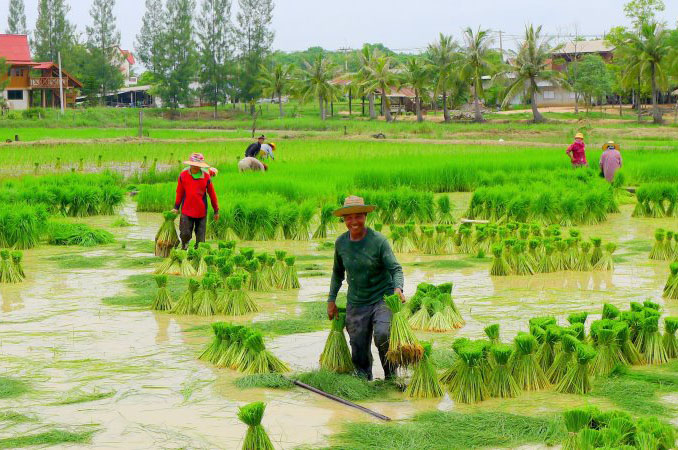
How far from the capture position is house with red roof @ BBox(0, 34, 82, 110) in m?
66.6

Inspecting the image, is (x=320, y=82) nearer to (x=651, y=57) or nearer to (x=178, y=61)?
(x=178, y=61)

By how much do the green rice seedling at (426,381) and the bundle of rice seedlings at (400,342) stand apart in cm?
5

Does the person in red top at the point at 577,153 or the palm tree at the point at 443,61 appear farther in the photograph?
the palm tree at the point at 443,61

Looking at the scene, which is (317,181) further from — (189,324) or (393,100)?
(393,100)

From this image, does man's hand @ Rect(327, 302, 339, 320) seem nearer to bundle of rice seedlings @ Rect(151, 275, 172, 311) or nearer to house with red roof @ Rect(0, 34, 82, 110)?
bundle of rice seedlings @ Rect(151, 275, 172, 311)

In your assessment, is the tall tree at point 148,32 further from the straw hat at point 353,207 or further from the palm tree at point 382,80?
the straw hat at point 353,207

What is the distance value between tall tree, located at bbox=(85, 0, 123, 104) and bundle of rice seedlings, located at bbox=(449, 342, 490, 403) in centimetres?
7222

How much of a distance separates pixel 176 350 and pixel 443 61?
57.8 m

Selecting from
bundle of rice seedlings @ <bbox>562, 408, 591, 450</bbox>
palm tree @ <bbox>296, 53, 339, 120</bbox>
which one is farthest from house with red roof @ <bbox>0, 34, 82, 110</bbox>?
bundle of rice seedlings @ <bbox>562, 408, 591, 450</bbox>

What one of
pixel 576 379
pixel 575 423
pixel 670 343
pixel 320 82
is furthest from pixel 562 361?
pixel 320 82

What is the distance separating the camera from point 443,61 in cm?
6397

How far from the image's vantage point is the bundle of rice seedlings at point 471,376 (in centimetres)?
640

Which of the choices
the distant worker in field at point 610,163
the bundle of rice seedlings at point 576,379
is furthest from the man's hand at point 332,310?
the distant worker in field at point 610,163

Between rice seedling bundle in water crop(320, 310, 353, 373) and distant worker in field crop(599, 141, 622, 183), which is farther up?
distant worker in field crop(599, 141, 622, 183)
